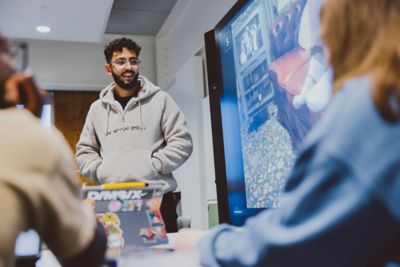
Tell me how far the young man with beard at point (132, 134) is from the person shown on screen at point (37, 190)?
1.39m

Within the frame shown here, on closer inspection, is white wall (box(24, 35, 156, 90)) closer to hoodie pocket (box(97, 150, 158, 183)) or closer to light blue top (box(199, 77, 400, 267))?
hoodie pocket (box(97, 150, 158, 183))

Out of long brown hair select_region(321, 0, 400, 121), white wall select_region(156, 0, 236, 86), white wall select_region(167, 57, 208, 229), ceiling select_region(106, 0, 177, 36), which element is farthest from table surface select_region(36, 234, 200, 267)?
ceiling select_region(106, 0, 177, 36)

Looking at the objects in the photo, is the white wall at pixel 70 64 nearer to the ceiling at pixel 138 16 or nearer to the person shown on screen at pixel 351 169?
the ceiling at pixel 138 16

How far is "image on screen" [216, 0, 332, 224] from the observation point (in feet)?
4.30

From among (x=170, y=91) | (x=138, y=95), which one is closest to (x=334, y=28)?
(x=138, y=95)

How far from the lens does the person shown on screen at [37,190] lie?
1.69 feet

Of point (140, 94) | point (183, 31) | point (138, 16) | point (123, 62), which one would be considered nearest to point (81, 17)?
point (138, 16)

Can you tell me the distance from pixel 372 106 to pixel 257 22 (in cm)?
112

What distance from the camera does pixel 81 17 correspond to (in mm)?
4156

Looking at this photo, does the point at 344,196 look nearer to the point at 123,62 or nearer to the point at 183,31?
the point at 123,62

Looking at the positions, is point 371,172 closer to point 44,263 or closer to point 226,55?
point 44,263

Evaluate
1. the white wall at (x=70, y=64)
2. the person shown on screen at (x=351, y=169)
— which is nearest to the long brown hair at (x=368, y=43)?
the person shown on screen at (x=351, y=169)

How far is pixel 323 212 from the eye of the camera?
20.3 inches

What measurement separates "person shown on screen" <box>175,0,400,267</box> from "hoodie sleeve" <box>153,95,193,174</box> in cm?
147
